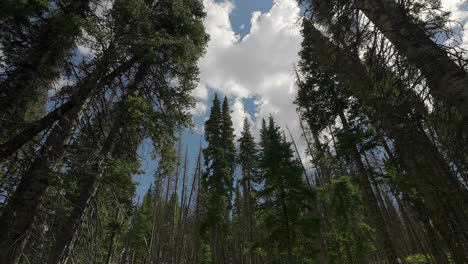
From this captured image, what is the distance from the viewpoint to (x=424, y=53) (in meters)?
2.24

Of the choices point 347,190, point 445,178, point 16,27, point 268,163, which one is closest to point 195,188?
point 268,163

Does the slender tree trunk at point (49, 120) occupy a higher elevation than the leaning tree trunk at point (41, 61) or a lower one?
lower

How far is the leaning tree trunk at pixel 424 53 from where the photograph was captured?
200 cm

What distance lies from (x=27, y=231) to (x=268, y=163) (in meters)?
9.46

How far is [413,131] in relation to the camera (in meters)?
2.70

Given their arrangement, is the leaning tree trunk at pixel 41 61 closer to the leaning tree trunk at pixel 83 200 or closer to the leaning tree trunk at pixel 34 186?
the leaning tree trunk at pixel 34 186

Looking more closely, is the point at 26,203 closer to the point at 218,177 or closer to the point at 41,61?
the point at 41,61

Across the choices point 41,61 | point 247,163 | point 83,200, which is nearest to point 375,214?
point 83,200

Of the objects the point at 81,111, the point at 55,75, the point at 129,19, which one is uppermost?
the point at 129,19

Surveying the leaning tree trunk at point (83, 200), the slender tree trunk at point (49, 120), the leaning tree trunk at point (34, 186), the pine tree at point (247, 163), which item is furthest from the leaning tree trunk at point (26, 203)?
the pine tree at point (247, 163)

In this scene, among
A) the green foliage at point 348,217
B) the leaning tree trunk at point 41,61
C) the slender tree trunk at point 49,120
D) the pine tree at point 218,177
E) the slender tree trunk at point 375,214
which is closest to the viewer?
the slender tree trunk at point 49,120

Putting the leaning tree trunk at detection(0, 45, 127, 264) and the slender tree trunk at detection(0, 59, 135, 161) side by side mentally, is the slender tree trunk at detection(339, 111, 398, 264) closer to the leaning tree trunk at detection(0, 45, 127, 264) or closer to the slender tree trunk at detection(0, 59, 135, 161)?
the slender tree trunk at detection(0, 59, 135, 161)

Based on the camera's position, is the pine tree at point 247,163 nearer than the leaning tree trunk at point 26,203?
No

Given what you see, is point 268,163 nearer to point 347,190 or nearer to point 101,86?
point 347,190
